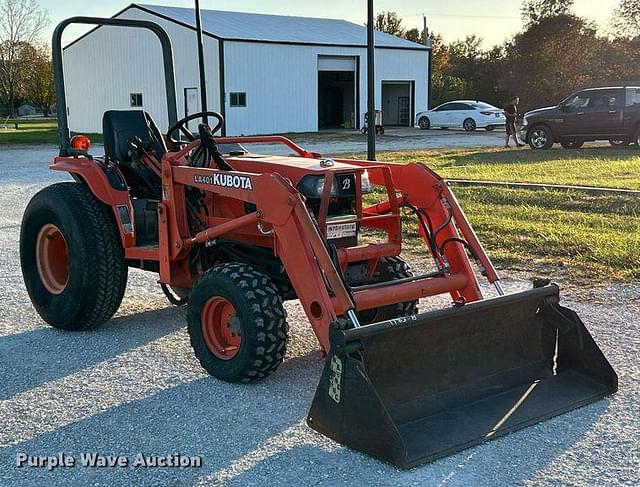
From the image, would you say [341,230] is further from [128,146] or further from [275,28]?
[275,28]

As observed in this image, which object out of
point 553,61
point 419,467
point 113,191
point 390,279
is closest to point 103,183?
point 113,191

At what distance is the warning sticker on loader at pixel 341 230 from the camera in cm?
504

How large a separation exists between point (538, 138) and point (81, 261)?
18.6m

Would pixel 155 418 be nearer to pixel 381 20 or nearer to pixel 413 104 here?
pixel 413 104

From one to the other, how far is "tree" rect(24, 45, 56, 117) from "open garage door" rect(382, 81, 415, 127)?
933 inches

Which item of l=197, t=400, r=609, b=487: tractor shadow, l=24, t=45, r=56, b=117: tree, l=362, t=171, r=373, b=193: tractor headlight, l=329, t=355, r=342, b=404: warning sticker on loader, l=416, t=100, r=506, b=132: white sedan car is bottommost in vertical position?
l=197, t=400, r=609, b=487: tractor shadow

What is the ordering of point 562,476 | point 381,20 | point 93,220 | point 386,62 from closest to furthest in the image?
point 562,476 < point 93,220 < point 386,62 < point 381,20

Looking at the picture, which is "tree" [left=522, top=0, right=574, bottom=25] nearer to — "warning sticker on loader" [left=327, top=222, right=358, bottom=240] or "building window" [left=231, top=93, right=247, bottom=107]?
"building window" [left=231, top=93, right=247, bottom=107]

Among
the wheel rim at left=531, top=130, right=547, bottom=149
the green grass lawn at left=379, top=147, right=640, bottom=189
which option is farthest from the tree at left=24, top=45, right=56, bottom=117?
the green grass lawn at left=379, top=147, right=640, bottom=189

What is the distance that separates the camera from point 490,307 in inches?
175

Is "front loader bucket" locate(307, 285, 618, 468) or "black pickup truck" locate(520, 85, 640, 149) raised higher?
"black pickup truck" locate(520, 85, 640, 149)

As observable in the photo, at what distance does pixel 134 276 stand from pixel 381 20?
61842mm

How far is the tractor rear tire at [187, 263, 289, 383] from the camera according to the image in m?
4.57

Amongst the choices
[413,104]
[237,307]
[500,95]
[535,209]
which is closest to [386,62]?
[413,104]
